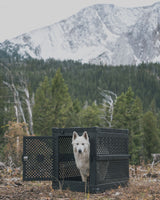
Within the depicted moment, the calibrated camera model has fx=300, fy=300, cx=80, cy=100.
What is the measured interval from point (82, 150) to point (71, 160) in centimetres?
140

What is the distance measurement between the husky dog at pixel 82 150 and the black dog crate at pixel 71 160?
13cm

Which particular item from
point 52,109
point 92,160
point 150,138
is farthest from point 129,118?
point 92,160

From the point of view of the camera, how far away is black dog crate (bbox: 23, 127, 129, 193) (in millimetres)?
6227

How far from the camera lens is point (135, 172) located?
10.2 m

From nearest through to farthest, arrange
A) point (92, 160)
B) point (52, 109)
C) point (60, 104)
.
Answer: point (92, 160)
point (52, 109)
point (60, 104)

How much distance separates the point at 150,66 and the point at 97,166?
16770 centimetres

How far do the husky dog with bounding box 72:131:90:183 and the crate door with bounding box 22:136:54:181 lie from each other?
0.74 metres

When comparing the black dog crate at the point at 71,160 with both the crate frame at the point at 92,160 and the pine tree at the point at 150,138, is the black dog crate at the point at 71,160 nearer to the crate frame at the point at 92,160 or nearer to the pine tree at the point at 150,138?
the crate frame at the point at 92,160

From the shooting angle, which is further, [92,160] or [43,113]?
[43,113]

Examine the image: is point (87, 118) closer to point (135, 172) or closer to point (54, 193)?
point (135, 172)

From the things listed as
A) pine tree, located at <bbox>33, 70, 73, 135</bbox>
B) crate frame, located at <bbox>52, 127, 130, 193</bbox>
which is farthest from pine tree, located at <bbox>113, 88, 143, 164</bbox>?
crate frame, located at <bbox>52, 127, 130, 193</bbox>

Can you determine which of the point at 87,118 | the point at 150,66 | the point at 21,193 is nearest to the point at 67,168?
the point at 21,193

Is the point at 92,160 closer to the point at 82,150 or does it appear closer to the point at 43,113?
the point at 82,150

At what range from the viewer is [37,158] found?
686 centimetres
